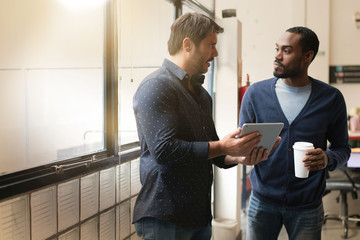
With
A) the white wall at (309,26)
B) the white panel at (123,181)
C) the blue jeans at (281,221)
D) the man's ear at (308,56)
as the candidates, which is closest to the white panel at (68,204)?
the white panel at (123,181)

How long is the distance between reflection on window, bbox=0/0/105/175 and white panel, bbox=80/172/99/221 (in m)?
0.15

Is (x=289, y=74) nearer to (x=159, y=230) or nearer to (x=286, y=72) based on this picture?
(x=286, y=72)

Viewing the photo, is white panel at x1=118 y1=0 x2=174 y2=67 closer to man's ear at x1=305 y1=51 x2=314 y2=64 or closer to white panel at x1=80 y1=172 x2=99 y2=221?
white panel at x1=80 y1=172 x2=99 y2=221

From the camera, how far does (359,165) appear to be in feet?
10.3

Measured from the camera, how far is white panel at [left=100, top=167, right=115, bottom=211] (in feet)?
6.01

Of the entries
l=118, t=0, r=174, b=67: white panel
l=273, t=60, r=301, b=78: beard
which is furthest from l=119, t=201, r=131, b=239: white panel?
l=273, t=60, r=301, b=78: beard

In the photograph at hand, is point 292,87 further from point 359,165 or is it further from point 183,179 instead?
point 359,165

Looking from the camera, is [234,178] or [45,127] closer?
[45,127]

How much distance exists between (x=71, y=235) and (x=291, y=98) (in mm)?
1151

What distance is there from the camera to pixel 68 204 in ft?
5.25

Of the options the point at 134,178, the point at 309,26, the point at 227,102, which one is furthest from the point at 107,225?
the point at 309,26

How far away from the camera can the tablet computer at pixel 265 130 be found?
1.30 meters

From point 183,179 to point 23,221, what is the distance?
24.9 inches

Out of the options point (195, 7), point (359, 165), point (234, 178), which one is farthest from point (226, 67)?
point (359, 165)
